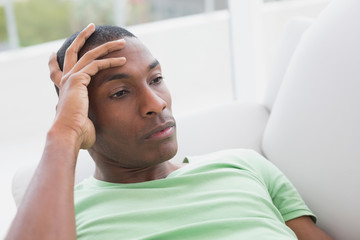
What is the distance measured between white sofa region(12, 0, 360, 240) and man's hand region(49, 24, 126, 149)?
1.33 feet

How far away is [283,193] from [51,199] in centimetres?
60

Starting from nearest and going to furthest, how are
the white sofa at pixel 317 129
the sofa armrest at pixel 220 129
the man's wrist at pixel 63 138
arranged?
the man's wrist at pixel 63 138 → the white sofa at pixel 317 129 → the sofa armrest at pixel 220 129

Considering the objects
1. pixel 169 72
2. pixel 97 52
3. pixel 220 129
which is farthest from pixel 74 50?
pixel 169 72

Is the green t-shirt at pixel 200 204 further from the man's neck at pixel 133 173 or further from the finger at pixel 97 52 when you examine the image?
the finger at pixel 97 52

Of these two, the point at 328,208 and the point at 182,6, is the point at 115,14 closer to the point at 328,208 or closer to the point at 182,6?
the point at 182,6

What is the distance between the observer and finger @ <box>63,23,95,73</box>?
132cm

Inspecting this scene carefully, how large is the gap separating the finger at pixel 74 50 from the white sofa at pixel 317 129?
1.34 ft

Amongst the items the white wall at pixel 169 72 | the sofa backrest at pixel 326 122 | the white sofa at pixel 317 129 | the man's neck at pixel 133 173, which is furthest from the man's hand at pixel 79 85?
the white wall at pixel 169 72

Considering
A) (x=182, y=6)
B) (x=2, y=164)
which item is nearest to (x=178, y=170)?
(x=2, y=164)

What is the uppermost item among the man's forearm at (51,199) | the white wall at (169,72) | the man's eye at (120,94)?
the man's eye at (120,94)

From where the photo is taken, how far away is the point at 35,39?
4949 mm

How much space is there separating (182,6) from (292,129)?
3303 millimetres

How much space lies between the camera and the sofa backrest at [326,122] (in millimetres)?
1375

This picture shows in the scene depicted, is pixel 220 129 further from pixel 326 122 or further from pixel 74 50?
pixel 74 50
